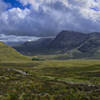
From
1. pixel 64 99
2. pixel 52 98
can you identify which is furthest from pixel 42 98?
pixel 64 99

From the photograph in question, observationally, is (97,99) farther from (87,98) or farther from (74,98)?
(74,98)

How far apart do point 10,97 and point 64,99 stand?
1131 cm

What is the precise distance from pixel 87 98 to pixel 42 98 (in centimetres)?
931

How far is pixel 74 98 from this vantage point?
32500 millimetres

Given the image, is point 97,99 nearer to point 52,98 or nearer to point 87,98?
point 87,98

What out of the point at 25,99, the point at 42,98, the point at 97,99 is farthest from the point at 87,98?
the point at 25,99

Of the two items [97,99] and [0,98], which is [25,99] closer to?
[0,98]

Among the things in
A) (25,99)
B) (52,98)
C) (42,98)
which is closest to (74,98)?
(52,98)

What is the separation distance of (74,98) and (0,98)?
15167mm

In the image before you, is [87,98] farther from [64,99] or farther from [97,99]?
[64,99]

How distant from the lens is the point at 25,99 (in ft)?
105

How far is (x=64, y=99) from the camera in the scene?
1280 inches

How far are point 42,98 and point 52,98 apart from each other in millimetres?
2064

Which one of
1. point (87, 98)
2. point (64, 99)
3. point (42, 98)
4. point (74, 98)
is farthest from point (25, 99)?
point (87, 98)
